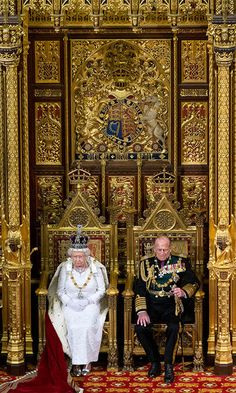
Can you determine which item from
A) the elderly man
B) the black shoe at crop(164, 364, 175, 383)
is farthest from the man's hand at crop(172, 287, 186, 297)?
the black shoe at crop(164, 364, 175, 383)

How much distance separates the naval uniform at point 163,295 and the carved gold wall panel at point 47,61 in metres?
2.10

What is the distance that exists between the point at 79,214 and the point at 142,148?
992 millimetres

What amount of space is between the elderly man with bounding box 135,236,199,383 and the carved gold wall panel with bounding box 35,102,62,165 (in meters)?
1.52

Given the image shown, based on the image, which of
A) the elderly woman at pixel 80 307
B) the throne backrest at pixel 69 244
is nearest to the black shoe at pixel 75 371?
the elderly woman at pixel 80 307

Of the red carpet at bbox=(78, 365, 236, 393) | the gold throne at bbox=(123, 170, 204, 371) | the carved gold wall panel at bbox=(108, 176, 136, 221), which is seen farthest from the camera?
the carved gold wall panel at bbox=(108, 176, 136, 221)

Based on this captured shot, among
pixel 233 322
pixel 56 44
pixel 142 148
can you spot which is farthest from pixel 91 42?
pixel 233 322

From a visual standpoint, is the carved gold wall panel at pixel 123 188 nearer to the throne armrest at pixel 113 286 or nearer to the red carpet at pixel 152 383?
the throne armrest at pixel 113 286

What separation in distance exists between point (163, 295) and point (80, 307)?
80 centimetres

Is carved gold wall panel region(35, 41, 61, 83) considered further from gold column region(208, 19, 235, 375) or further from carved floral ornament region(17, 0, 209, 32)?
gold column region(208, 19, 235, 375)

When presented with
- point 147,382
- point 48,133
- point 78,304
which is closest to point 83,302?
point 78,304

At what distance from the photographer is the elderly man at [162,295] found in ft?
40.8

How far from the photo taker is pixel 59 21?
12.4 metres

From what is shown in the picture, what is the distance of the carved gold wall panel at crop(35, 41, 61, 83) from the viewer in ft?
43.4

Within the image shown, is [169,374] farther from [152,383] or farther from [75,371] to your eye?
[75,371]
